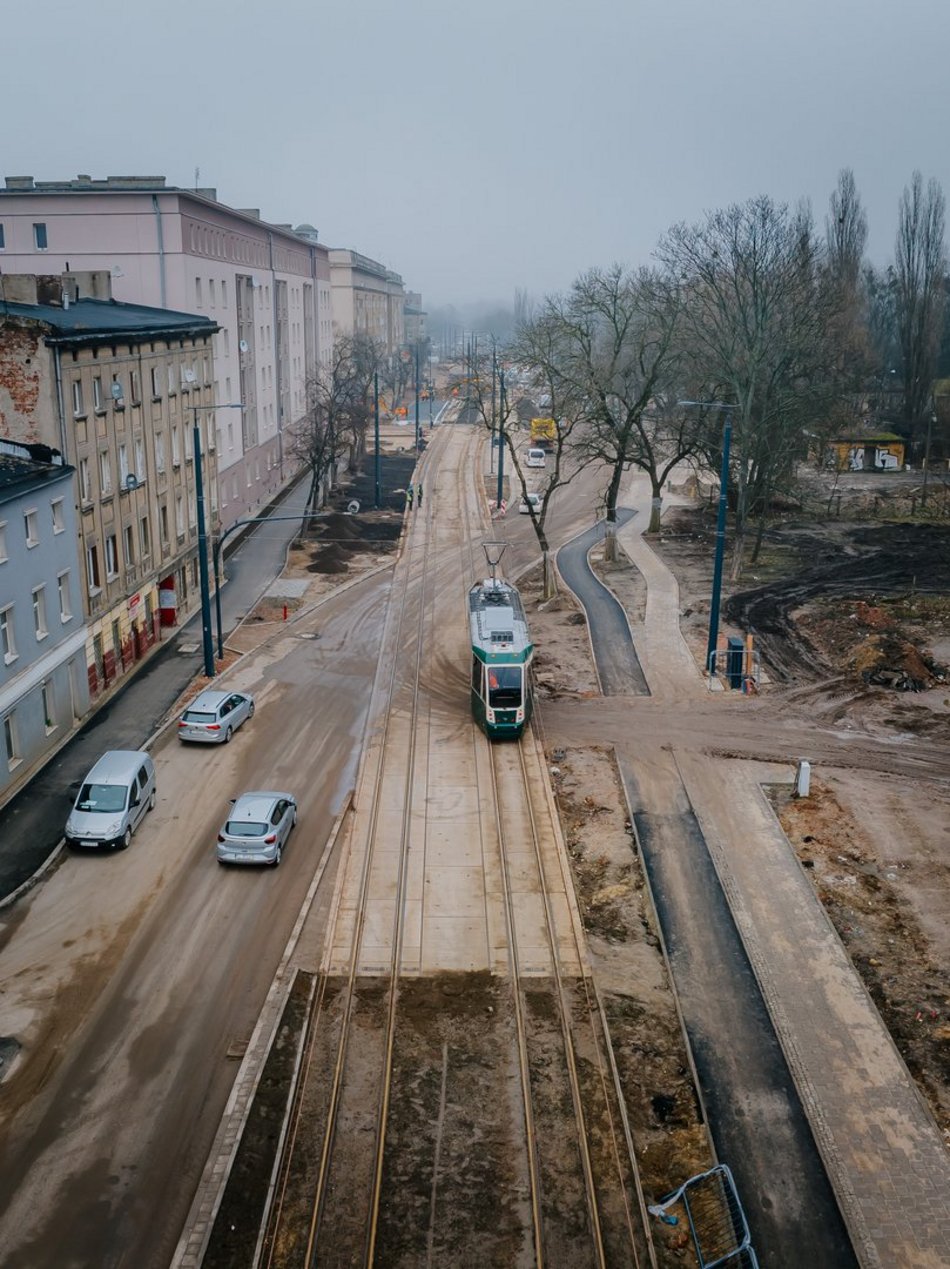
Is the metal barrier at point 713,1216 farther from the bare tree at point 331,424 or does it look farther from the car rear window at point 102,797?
the bare tree at point 331,424

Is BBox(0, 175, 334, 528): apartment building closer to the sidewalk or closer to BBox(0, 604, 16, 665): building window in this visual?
the sidewalk

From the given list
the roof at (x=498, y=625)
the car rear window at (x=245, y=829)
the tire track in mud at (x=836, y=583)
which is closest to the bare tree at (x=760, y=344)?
Result: the tire track in mud at (x=836, y=583)

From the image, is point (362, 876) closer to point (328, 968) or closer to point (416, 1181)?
point (328, 968)

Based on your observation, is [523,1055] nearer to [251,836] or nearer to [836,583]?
[251,836]

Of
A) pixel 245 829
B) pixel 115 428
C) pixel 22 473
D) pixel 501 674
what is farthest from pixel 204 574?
pixel 245 829

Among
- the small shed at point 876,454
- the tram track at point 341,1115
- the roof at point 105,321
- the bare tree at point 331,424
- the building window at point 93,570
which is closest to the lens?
the tram track at point 341,1115

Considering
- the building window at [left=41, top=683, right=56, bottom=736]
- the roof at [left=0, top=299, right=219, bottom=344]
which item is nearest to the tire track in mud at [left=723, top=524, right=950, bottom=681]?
the building window at [left=41, top=683, right=56, bottom=736]

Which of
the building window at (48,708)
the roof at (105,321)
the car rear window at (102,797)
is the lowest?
the car rear window at (102,797)
